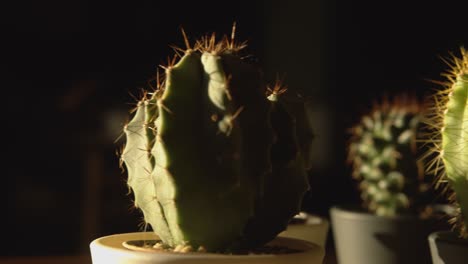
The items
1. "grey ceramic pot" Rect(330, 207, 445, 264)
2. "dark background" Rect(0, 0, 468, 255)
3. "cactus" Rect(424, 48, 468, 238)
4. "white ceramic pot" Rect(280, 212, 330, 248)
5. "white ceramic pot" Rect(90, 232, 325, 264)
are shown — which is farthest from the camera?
"dark background" Rect(0, 0, 468, 255)

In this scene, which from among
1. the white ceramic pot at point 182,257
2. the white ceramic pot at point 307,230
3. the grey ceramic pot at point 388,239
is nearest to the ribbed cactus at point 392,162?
the grey ceramic pot at point 388,239

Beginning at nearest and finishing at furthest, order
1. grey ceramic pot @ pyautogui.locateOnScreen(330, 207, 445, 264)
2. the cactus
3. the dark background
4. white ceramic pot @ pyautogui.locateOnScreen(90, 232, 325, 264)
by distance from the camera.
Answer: white ceramic pot @ pyautogui.locateOnScreen(90, 232, 325, 264)
the cactus
grey ceramic pot @ pyautogui.locateOnScreen(330, 207, 445, 264)
the dark background

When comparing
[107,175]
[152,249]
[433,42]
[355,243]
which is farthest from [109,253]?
[433,42]

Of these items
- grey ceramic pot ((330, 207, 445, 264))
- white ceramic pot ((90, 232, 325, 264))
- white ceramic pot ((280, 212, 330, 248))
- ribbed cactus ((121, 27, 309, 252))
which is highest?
ribbed cactus ((121, 27, 309, 252))

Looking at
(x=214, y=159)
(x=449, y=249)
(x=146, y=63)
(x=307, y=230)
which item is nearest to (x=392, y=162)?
(x=307, y=230)

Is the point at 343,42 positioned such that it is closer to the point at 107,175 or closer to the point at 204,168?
the point at 107,175

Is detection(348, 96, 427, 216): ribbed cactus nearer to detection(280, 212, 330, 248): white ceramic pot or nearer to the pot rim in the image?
detection(280, 212, 330, 248): white ceramic pot

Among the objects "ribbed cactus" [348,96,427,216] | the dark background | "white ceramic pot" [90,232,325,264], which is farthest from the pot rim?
the dark background

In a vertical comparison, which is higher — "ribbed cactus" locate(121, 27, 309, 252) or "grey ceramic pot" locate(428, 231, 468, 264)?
"ribbed cactus" locate(121, 27, 309, 252)
